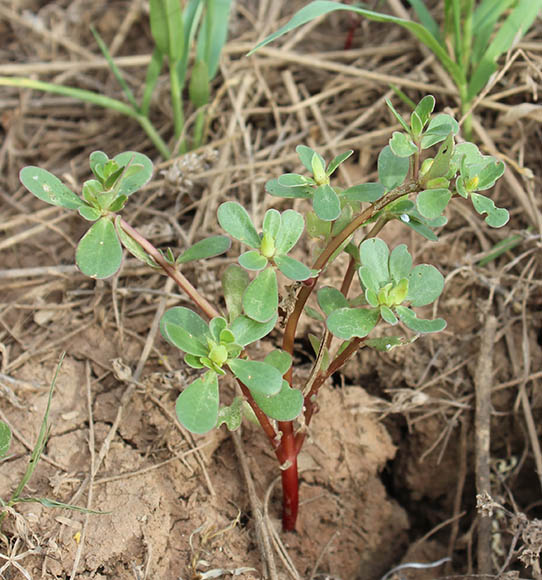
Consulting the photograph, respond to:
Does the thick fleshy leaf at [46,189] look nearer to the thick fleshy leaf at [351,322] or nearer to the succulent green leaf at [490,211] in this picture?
the thick fleshy leaf at [351,322]

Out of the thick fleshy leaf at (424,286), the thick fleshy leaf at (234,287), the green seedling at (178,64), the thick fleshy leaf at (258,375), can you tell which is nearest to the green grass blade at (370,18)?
the green seedling at (178,64)

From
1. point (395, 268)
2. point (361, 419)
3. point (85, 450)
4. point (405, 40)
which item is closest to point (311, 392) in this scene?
point (395, 268)

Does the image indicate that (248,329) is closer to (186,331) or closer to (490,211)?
(186,331)

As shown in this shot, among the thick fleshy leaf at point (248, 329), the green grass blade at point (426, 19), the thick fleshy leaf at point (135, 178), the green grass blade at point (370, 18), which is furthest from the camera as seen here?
the green grass blade at point (426, 19)

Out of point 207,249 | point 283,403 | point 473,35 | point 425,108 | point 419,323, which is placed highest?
point 425,108

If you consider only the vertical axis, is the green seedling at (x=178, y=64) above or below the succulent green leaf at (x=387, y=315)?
above

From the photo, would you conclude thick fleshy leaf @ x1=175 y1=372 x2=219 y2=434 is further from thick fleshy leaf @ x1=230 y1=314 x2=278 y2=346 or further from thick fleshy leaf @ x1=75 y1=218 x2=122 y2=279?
thick fleshy leaf @ x1=75 y1=218 x2=122 y2=279

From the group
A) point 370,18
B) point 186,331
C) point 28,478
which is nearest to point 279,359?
point 186,331
